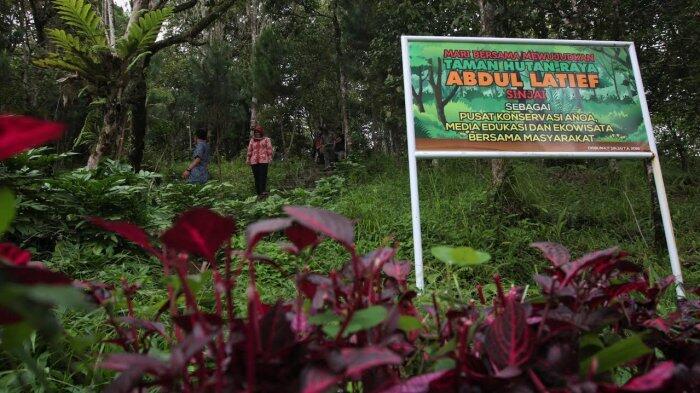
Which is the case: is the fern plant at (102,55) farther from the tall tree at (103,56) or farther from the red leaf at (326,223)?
the red leaf at (326,223)

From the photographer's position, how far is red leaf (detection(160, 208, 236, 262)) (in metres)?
0.44

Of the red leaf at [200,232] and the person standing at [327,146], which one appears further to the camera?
the person standing at [327,146]

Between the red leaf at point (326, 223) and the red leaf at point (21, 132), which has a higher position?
the red leaf at point (21, 132)

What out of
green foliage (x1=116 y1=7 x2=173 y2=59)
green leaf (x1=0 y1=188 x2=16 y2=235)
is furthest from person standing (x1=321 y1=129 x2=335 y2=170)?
green leaf (x1=0 y1=188 x2=16 y2=235)

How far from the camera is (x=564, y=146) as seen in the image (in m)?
2.92

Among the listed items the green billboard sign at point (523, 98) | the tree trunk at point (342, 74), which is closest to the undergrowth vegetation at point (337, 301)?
the green billboard sign at point (523, 98)

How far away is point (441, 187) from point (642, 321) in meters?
4.54

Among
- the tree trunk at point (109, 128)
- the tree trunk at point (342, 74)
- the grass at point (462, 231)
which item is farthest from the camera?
the tree trunk at point (342, 74)

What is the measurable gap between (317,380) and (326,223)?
14 cm

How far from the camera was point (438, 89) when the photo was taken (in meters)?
2.90

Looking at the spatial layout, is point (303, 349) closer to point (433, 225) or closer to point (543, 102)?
point (543, 102)

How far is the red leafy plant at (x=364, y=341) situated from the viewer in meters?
0.44

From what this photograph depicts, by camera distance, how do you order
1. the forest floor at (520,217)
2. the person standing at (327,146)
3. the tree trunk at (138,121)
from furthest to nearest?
the person standing at (327,146) → the tree trunk at (138,121) → the forest floor at (520,217)

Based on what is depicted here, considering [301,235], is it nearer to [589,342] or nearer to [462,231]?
[589,342]
